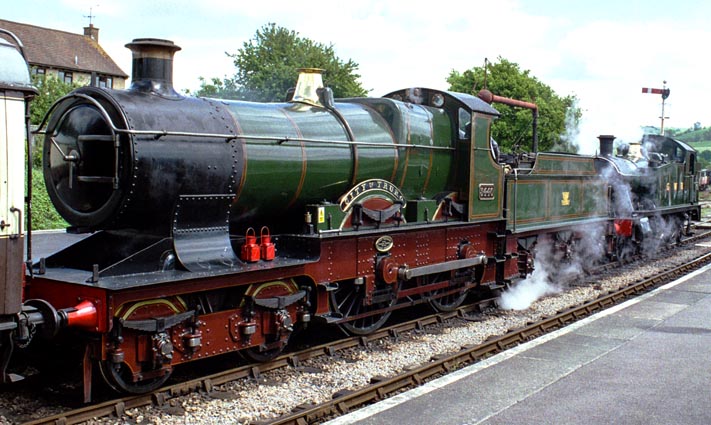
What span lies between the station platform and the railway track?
1.07 ft

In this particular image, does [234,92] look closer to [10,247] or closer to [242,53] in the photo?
[242,53]

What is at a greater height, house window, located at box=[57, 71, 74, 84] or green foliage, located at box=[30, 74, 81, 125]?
house window, located at box=[57, 71, 74, 84]

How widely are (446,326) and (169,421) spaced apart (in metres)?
4.82

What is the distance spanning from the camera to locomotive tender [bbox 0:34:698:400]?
5.79 metres

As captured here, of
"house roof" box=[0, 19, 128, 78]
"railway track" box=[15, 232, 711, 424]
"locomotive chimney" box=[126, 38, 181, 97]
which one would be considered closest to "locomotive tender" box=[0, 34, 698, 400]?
"locomotive chimney" box=[126, 38, 181, 97]

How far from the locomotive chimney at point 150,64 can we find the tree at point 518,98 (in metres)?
→ 29.6

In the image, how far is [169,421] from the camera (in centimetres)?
572

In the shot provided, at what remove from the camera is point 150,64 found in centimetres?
647

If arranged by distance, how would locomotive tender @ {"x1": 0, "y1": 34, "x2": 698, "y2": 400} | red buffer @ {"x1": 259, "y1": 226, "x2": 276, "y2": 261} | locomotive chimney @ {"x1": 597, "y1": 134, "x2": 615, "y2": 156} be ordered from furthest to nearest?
locomotive chimney @ {"x1": 597, "y1": 134, "x2": 615, "y2": 156}, red buffer @ {"x1": 259, "y1": 226, "x2": 276, "y2": 261}, locomotive tender @ {"x1": 0, "y1": 34, "x2": 698, "y2": 400}

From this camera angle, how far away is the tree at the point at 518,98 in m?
36.8

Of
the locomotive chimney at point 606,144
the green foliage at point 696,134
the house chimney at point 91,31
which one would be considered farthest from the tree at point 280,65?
the green foliage at point 696,134

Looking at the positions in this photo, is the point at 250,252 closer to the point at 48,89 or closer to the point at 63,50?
the point at 48,89

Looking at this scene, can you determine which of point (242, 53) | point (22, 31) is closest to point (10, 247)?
point (242, 53)

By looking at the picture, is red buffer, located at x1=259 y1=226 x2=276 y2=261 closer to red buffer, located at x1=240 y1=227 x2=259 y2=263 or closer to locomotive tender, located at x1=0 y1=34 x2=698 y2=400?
locomotive tender, located at x1=0 y1=34 x2=698 y2=400
